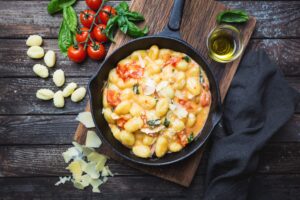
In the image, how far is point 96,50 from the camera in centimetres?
208

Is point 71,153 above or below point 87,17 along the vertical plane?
below

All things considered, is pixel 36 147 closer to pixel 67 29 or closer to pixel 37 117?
pixel 37 117

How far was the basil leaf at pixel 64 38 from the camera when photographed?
2135 millimetres

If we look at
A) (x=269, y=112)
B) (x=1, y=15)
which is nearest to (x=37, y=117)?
(x=1, y=15)

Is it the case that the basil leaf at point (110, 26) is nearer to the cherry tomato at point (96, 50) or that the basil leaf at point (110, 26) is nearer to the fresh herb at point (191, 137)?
the cherry tomato at point (96, 50)

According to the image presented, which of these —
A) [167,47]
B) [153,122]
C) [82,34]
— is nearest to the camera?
[153,122]

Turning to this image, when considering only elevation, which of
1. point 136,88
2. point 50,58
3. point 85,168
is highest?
point 136,88

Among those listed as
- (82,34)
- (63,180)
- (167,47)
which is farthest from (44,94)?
(167,47)

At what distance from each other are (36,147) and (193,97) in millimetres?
960

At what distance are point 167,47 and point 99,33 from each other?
390 millimetres

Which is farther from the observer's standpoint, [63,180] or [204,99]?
[63,180]

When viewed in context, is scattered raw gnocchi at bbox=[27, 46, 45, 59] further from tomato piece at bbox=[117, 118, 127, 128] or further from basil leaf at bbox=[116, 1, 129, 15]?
tomato piece at bbox=[117, 118, 127, 128]

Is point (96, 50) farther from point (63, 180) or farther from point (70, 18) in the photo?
point (63, 180)

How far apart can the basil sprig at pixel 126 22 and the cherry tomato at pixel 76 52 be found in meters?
0.18
